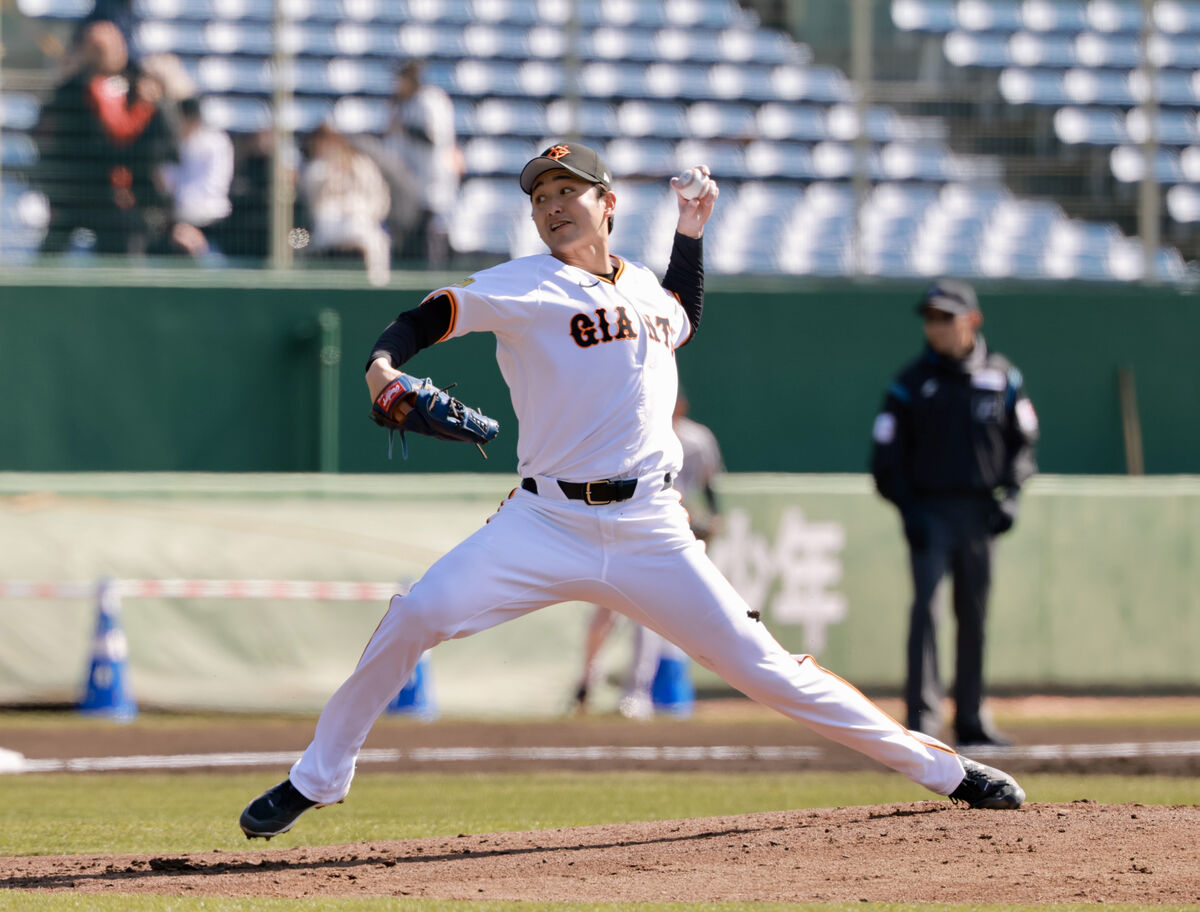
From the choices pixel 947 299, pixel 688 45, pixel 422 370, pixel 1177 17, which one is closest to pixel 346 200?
pixel 422 370

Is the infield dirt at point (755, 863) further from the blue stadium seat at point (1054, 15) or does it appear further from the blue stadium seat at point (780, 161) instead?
the blue stadium seat at point (1054, 15)

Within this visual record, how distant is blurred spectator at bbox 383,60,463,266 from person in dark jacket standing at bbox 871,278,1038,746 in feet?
16.8

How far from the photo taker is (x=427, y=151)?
43.5 ft

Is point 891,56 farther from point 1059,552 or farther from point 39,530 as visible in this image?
point 39,530

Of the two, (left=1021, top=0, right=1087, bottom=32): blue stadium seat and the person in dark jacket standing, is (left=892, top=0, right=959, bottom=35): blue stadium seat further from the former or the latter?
the person in dark jacket standing

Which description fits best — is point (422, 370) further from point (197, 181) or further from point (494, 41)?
point (494, 41)

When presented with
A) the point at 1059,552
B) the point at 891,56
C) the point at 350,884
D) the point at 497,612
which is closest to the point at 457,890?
the point at 350,884

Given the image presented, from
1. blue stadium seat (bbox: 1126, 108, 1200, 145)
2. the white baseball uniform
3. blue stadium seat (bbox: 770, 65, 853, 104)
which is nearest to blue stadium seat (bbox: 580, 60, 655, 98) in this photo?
blue stadium seat (bbox: 770, 65, 853, 104)

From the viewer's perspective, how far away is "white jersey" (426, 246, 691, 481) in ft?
16.9

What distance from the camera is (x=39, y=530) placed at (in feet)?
35.7

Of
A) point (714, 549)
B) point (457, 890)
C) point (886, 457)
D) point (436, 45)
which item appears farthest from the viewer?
point (436, 45)

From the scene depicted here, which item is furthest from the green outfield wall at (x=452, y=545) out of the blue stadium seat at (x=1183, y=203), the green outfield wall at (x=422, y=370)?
the blue stadium seat at (x=1183, y=203)

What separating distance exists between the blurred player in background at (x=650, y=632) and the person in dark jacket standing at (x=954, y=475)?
1928 millimetres

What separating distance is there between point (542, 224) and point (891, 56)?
911cm
